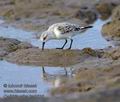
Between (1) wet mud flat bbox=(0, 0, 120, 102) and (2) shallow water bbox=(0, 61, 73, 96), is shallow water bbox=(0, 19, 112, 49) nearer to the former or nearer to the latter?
(1) wet mud flat bbox=(0, 0, 120, 102)

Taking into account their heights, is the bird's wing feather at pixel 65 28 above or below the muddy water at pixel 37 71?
above

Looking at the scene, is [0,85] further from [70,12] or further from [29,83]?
[70,12]

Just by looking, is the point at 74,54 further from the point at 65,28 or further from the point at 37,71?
the point at 37,71

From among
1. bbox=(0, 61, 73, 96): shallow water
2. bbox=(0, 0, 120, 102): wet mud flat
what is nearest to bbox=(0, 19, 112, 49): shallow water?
bbox=(0, 0, 120, 102): wet mud flat

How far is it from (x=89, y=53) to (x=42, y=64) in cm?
128

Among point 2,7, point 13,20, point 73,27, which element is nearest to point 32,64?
point 73,27

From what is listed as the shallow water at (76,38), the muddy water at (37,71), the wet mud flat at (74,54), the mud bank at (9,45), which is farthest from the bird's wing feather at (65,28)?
the shallow water at (76,38)

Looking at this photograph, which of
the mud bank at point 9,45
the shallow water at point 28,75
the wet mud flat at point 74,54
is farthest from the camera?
the mud bank at point 9,45

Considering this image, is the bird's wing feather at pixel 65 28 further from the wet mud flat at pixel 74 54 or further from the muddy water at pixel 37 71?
the muddy water at pixel 37 71

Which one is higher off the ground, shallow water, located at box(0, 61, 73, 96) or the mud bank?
shallow water, located at box(0, 61, 73, 96)

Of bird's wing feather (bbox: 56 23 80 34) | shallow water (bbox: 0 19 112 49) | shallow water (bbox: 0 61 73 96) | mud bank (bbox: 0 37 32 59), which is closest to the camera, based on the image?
shallow water (bbox: 0 61 73 96)

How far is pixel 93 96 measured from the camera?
8.00 metres

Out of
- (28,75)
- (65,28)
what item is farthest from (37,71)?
(65,28)

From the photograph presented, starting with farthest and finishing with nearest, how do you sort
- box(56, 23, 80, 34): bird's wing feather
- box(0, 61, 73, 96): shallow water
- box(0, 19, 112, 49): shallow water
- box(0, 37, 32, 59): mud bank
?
box(0, 19, 112, 49): shallow water → box(0, 37, 32, 59): mud bank → box(56, 23, 80, 34): bird's wing feather → box(0, 61, 73, 96): shallow water
